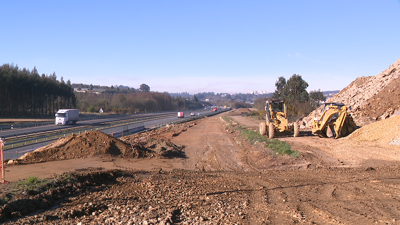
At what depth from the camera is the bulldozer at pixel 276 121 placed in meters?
23.6

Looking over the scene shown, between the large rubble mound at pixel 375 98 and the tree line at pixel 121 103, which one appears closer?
the large rubble mound at pixel 375 98

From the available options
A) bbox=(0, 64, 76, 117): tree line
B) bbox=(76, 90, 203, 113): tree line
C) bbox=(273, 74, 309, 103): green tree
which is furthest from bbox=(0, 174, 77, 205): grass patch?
bbox=(76, 90, 203, 113): tree line

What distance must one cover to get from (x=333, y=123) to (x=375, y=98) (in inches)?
422

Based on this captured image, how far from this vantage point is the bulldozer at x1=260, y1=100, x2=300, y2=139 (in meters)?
23.6

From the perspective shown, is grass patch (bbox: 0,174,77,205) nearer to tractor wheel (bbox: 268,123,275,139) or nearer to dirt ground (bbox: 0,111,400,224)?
dirt ground (bbox: 0,111,400,224)

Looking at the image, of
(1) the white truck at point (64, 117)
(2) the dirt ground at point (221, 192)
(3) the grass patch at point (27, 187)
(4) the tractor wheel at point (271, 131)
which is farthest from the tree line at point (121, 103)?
(3) the grass patch at point (27, 187)

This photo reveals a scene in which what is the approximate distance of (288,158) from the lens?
52.9 feet

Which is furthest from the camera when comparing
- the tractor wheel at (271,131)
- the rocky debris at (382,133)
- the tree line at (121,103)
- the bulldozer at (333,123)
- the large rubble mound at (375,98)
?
the tree line at (121,103)

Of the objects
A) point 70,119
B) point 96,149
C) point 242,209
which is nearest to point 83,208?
point 242,209

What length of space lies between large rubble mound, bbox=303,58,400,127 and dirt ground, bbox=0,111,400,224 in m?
11.6

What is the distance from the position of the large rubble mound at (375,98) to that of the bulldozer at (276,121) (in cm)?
731

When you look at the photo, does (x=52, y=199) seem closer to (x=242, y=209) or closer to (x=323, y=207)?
(x=242, y=209)

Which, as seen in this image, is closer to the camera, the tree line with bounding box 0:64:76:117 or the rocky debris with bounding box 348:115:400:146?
the rocky debris with bounding box 348:115:400:146

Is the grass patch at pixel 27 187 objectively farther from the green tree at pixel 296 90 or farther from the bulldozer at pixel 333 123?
the green tree at pixel 296 90
